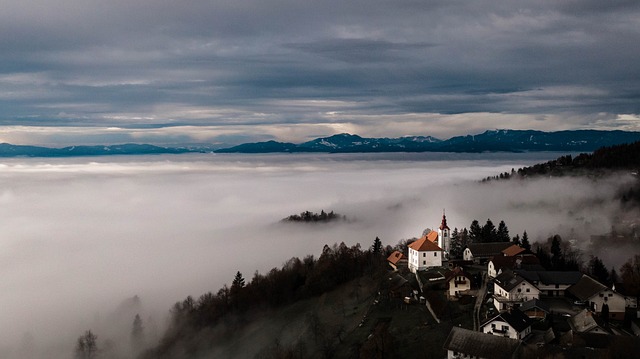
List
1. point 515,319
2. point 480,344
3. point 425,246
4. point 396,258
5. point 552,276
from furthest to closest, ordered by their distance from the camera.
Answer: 1. point 396,258
2. point 425,246
3. point 552,276
4. point 515,319
5. point 480,344

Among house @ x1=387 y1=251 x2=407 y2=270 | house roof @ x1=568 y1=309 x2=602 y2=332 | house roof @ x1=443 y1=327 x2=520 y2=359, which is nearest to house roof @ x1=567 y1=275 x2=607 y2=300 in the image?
house roof @ x1=568 y1=309 x2=602 y2=332

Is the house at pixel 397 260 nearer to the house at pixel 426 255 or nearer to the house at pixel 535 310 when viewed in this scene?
the house at pixel 426 255

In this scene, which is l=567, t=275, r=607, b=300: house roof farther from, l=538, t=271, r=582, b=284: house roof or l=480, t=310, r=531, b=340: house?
l=480, t=310, r=531, b=340: house

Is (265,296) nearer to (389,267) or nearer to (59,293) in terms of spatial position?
(389,267)

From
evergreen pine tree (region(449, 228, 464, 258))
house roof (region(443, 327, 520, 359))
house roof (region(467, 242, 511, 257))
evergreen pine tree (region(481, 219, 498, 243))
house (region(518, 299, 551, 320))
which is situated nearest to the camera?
house roof (region(443, 327, 520, 359))

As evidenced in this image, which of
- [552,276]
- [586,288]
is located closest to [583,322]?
[586,288]

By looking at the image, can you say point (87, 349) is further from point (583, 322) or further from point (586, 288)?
point (583, 322)

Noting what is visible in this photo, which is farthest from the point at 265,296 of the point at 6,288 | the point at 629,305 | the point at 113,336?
the point at 6,288
